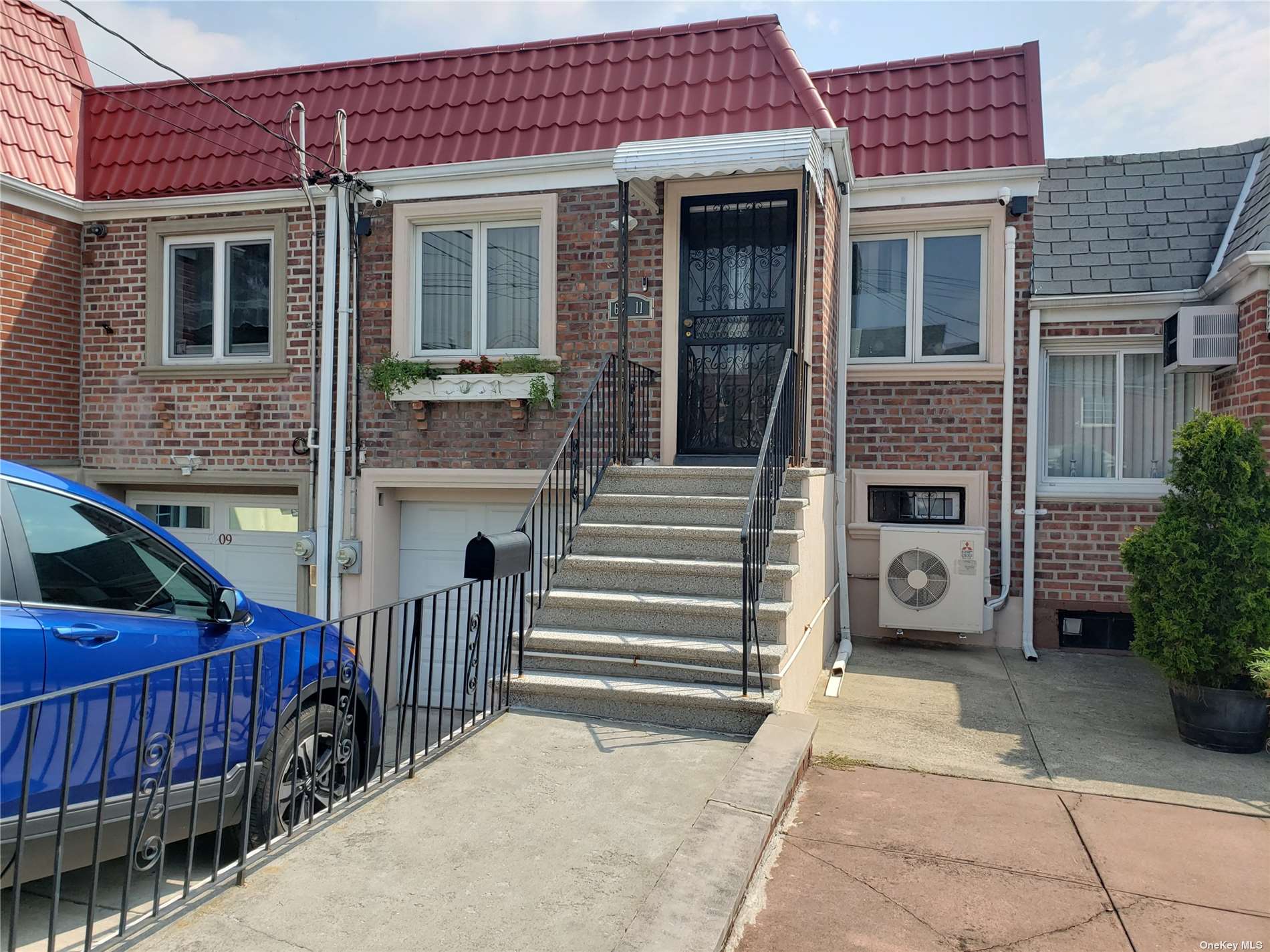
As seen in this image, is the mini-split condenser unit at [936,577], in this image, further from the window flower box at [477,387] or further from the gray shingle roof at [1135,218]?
the window flower box at [477,387]

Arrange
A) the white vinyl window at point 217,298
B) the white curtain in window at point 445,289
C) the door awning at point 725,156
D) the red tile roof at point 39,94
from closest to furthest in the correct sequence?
the door awning at point 725,156 < the red tile roof at point 39,94 < the white curtain in window at point 445,289 < the white vinyl window at point 217,298

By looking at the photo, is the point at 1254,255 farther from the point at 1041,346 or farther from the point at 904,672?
the point at 904,672

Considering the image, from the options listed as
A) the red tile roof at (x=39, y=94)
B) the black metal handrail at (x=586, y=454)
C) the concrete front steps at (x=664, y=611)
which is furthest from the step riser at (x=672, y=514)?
the red tile roof at (x=39, y=94)

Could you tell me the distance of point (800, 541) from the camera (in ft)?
18.0

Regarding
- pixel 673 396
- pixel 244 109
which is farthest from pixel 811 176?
pixel 244 109

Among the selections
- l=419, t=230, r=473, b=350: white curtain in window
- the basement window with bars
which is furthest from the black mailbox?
the basement window with bars

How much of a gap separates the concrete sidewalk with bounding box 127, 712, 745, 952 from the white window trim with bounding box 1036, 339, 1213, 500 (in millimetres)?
4730

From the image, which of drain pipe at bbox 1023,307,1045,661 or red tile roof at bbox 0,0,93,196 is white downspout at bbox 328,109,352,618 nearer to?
red tile roof at bbox 0,0,93,196

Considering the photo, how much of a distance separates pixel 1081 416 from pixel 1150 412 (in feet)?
1.80

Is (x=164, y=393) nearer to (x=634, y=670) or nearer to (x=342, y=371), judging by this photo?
(x=342, y=371)

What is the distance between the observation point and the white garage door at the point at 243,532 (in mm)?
8711

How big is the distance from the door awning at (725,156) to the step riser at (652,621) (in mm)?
3084

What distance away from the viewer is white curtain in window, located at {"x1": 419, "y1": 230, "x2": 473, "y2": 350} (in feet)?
27.0

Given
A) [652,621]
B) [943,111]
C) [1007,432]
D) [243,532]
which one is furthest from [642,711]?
[943,111]
